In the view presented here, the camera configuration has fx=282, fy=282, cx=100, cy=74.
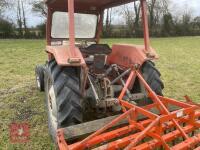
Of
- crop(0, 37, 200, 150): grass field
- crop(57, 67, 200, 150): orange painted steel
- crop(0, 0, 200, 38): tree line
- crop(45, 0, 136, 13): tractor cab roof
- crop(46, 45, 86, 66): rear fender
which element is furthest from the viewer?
crop(0, 0, 200, 38): tree line

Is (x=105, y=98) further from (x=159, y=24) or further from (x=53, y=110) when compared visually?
(x=159, y=24)

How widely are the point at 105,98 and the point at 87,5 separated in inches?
72.4

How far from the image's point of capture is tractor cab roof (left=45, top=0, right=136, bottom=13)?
4020 millimetres

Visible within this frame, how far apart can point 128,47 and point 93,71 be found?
587 millimetres

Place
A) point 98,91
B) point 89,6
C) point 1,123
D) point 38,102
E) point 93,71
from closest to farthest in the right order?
1. point 98,91
2. point 93,71
3. point 1,123
4. point 89,6
5. point 38,102

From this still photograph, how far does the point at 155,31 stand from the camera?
29234 millimetres

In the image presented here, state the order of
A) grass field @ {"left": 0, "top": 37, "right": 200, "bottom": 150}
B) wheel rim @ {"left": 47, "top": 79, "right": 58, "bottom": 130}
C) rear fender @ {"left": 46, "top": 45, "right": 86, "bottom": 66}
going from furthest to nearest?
grass field @ {"left": 0, "top": 37, "right": 200, "bottom": 150} < wheel rim @ {"left": 47, "top": 79, "right": 58, "bottom": 130} < rear fender @ {"left": 46, "top": 45, "right": 86, "bottom": 66}

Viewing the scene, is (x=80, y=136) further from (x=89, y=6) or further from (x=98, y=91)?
(x=89, y=6)

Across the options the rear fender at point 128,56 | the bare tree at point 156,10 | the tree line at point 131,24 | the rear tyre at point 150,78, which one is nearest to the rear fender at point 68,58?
the rear fender at point 128,56

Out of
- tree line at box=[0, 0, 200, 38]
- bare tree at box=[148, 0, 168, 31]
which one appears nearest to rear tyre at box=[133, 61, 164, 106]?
tree line at box=[0, 0, 200, 38]

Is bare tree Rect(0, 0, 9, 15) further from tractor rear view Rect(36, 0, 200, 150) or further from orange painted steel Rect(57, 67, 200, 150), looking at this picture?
orange painted steel Rect(57, 67, 200, 150)

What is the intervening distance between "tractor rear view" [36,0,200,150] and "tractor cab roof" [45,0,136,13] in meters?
0.01

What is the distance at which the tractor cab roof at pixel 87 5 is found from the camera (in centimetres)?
402

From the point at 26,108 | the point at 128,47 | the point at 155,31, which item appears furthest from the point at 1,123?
the point at 155,31
